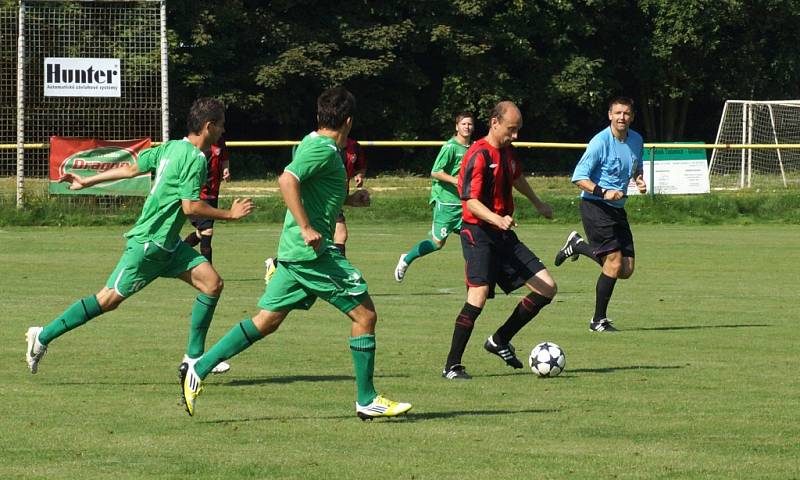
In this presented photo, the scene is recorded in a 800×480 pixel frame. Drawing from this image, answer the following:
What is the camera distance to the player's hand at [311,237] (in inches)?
301

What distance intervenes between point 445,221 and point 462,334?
7380 mm

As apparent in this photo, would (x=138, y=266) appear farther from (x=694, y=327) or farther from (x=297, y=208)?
(x=694, y=327)

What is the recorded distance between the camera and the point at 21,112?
91.6ft

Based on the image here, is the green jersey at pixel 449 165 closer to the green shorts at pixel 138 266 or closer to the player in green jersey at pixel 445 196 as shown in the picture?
the player in green jersey at pixel 445 196

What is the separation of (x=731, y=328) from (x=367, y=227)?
15.0m

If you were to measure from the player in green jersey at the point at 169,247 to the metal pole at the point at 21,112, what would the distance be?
1850 centimetres

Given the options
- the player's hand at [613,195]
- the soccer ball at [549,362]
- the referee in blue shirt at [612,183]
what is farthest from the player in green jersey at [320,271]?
the referee in blue shirt at [612,183]

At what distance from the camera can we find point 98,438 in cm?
732

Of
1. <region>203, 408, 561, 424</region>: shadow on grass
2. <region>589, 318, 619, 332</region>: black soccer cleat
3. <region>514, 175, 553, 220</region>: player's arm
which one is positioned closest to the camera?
<region>203, 408, 561, 424</region>: shadow on grass

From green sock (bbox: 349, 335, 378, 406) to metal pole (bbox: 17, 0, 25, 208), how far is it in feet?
67.7

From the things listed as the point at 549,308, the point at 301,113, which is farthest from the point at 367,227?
the point at 301,113

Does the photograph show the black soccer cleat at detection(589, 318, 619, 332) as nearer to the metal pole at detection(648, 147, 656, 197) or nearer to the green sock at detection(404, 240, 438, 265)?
the green sock at detection(404, 240, 438, 265)

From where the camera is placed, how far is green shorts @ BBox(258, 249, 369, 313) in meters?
7.85

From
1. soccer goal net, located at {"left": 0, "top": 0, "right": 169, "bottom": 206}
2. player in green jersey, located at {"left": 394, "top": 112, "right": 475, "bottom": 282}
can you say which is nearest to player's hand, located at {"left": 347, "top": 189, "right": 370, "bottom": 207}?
player in green jersey, located at {"left": 394, "top": 112, "right": 475, "bottom": 282}
